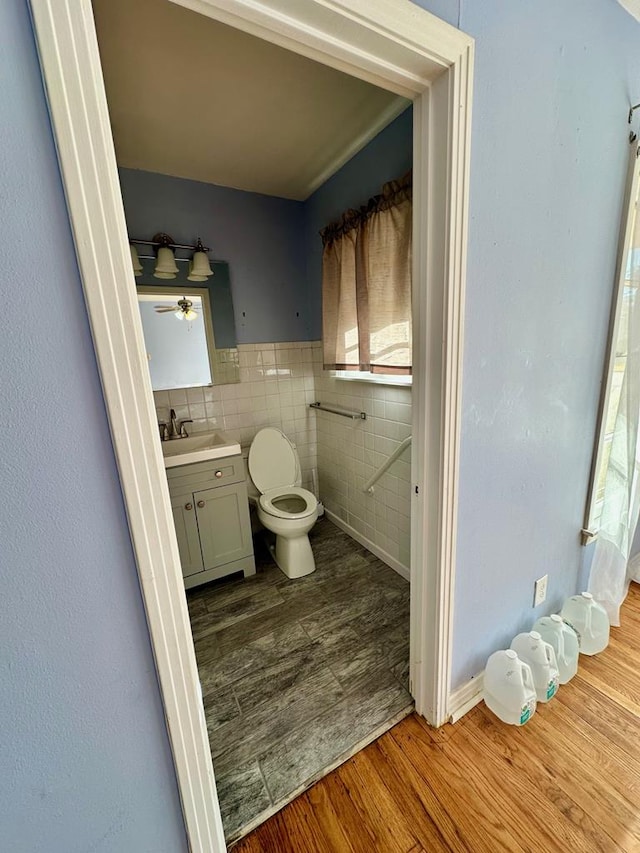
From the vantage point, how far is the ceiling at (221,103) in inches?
45.9

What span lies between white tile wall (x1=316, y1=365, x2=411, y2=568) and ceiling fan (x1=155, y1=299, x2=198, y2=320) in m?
Answer: 0.98

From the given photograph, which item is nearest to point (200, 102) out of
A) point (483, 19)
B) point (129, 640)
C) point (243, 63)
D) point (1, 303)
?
point (243, 63)

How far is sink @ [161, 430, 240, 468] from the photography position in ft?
5.99

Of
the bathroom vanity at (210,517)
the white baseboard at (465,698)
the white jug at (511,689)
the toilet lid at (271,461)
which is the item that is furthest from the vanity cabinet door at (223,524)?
the white jug at (511,689)

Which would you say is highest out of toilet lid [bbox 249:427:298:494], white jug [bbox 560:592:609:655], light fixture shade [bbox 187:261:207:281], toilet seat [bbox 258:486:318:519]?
light fixture shade [bbox 187:261:207:281]

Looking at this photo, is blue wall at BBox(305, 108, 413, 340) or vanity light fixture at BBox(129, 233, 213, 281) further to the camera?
vanity light fixture at BBox(129, 233, 213, 281)

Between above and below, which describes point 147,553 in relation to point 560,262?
below

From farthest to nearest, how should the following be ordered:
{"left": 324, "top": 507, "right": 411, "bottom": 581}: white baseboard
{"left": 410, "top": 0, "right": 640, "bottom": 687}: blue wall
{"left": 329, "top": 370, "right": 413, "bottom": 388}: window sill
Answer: {"left": 324, "top": 507, "right": 411, "bottom": 581}: white baseboard, {"left": 329, "top": 370, "right": 413, "bottom": 388}: window sill, {"left": 410, "top": 0, "right": 640, "bottom": 687}: blue wall

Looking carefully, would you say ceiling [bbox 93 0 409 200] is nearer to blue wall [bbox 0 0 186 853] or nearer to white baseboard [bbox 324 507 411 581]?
blue wall [bbox 0 0 186 853]

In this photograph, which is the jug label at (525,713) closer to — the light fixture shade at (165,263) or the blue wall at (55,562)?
the blue wall at (55,562)

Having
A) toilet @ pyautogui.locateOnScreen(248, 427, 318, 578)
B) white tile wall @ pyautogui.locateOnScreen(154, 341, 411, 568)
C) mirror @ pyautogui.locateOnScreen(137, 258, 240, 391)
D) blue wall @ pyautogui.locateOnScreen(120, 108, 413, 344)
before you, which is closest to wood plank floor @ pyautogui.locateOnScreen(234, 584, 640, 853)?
white tile wall @ pyautogui.locateOnScreen(154, 341, 411, 568)

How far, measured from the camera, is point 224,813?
1.05m

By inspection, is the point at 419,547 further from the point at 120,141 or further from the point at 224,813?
the point at 120,141

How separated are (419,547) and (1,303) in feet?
3.89
